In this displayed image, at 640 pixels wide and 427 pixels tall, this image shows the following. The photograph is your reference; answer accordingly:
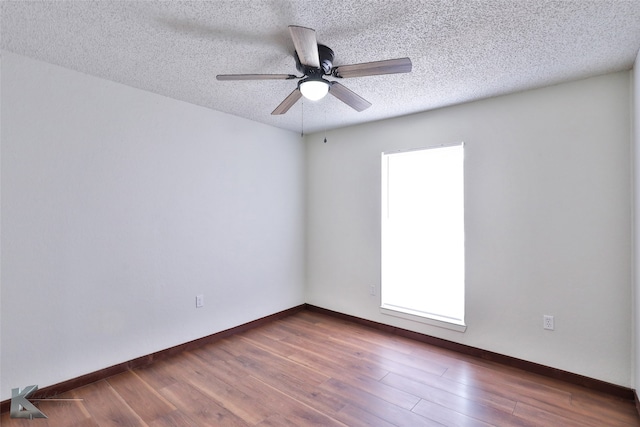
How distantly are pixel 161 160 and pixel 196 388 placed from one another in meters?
1.95

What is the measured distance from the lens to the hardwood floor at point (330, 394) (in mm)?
2018

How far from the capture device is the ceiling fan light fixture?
1.89 meters

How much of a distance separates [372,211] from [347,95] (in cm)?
177

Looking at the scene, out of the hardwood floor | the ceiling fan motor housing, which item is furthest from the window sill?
the ceiling fan motor housing

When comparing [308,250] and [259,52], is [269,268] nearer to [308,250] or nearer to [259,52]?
[308,250]

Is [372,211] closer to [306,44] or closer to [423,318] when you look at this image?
[423,318]

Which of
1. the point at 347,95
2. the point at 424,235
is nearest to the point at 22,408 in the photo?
the point at 347,95

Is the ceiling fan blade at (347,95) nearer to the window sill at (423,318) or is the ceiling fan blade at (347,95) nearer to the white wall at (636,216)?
the white wall at (636,216)

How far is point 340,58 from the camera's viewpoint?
2156 millimetres

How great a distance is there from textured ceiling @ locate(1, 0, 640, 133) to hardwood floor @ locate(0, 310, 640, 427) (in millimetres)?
2381

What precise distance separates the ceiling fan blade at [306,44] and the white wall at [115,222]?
5.84ft

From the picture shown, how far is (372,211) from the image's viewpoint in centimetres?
369

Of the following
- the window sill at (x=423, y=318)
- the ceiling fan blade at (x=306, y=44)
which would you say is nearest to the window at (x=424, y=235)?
the window sill at (x=423, y=318)

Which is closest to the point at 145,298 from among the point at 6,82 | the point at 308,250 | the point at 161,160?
the point at 161,160
